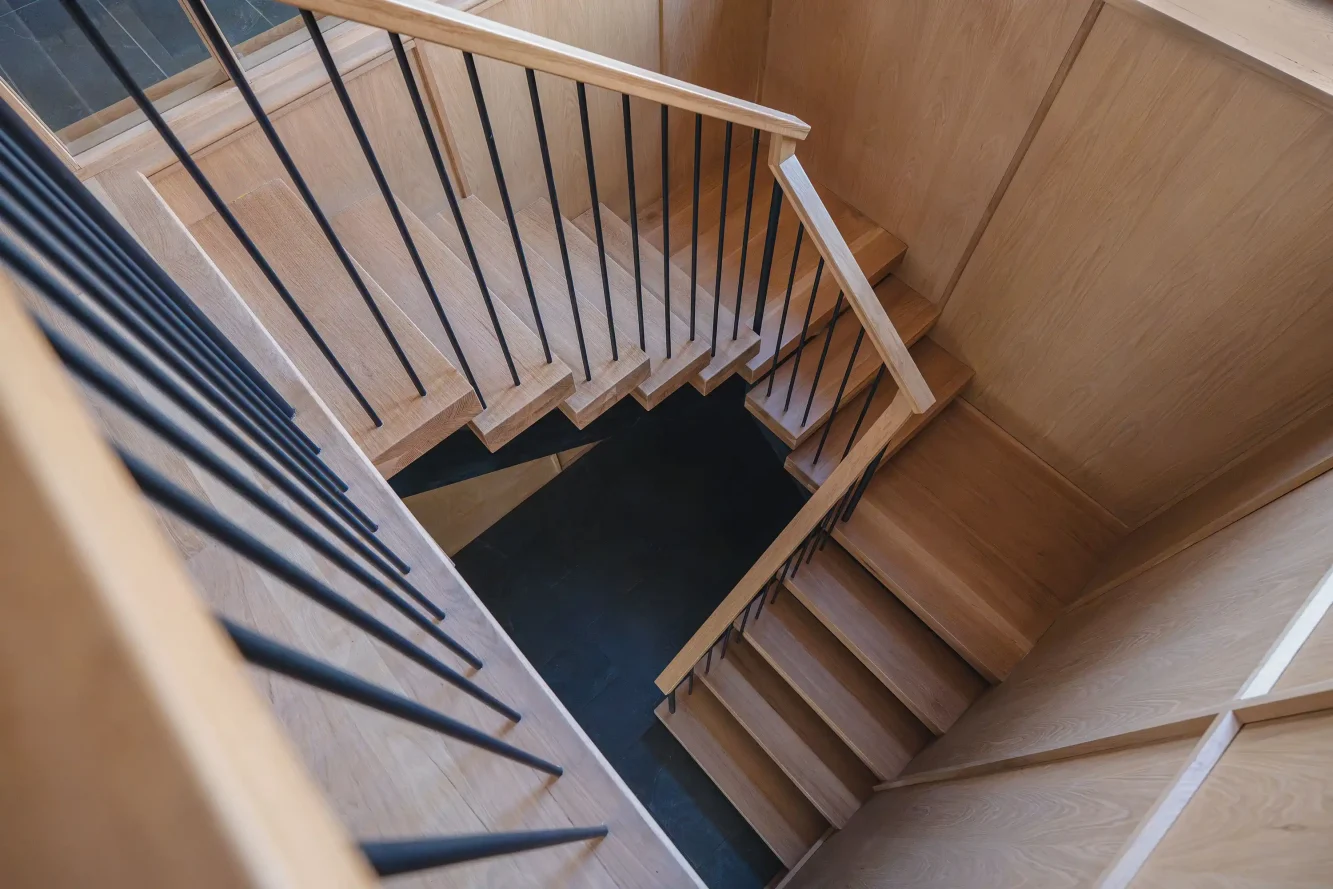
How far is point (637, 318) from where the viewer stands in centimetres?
233

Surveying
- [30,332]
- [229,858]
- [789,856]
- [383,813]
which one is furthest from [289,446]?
[789,856]

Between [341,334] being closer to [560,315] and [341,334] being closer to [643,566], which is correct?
[560,315]

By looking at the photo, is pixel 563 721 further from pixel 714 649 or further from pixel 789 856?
pixel 789 856

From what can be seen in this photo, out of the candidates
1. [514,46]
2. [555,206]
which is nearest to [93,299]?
[514,46]

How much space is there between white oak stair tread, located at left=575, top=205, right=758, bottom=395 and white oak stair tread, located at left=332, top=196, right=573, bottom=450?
0.51 metres

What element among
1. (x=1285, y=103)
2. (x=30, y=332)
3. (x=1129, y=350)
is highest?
(x=30, y=332)

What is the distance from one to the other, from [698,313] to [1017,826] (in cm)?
167

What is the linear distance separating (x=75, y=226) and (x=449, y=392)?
2.86ft

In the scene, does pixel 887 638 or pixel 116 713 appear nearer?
pixel 116 713

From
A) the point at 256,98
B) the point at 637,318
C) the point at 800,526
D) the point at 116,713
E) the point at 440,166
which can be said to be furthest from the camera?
the point at 637,318

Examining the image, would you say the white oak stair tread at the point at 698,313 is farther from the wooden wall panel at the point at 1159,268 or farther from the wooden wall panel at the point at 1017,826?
the wooden wall panel at the point at 1017,826

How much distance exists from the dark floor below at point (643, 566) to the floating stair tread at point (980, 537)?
0.90 meters

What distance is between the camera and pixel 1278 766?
0.93 m

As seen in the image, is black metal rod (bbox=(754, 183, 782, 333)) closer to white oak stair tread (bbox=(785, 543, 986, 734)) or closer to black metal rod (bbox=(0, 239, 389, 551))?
white oak stair tread (bbox=(785, 543, 986, 734))
